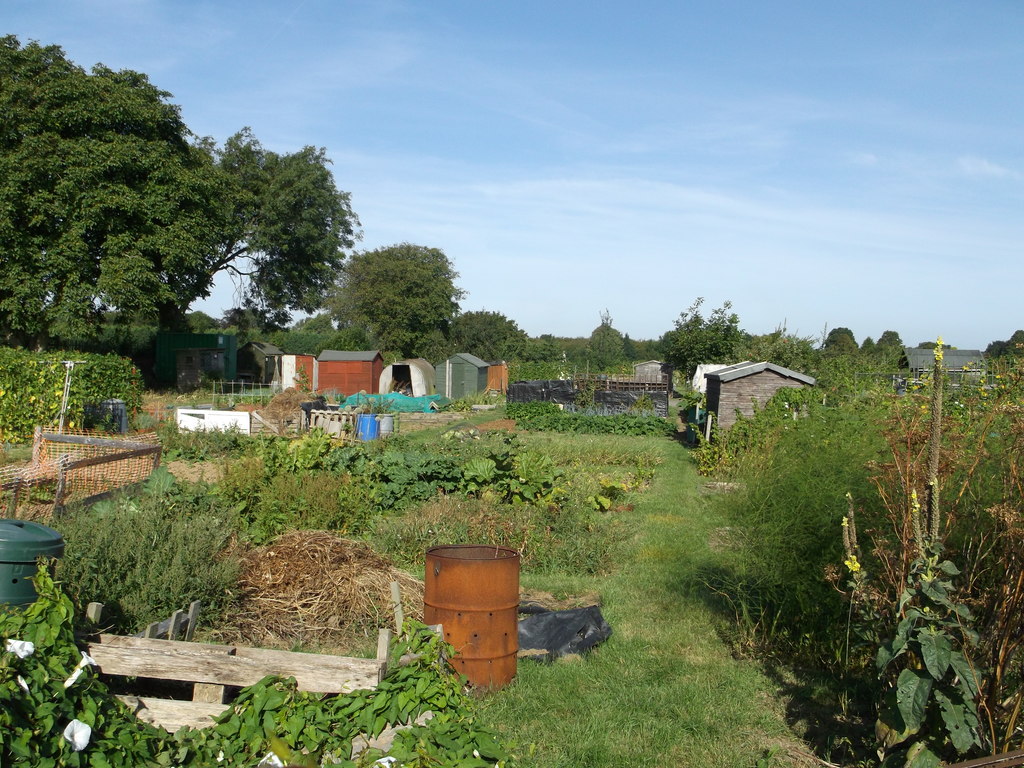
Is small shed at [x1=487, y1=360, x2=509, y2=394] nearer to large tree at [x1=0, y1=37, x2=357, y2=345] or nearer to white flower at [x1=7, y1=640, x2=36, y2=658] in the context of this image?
large tree at [x1=0, y1=37, x2=357, y2=345]

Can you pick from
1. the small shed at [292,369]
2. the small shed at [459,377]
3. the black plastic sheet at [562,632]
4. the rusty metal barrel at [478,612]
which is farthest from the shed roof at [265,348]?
the rusty metal barrel at [478,612]

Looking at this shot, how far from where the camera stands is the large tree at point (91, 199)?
27297mm

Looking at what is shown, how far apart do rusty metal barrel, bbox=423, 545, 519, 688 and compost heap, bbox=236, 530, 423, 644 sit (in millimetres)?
916

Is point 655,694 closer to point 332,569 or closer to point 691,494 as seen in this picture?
point 332,569

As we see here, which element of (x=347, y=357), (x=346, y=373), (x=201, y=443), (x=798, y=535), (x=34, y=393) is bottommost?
(x=201, y=443)

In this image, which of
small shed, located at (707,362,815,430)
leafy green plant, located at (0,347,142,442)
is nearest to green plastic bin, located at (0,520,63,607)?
leafy green plant, located at (0,347,142,442)

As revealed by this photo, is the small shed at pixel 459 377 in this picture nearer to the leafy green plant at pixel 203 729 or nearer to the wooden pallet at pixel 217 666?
the wooden pallet at pixel 217 666

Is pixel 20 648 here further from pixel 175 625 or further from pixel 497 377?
pixel 497 377

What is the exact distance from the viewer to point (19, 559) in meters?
3.81

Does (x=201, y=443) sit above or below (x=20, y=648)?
below

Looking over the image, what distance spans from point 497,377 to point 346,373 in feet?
33.4

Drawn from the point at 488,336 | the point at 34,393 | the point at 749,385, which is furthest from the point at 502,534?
the point at 488,336

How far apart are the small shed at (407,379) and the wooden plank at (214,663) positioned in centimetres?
3025

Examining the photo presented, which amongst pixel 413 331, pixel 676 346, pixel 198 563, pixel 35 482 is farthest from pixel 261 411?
pixel 413 331
